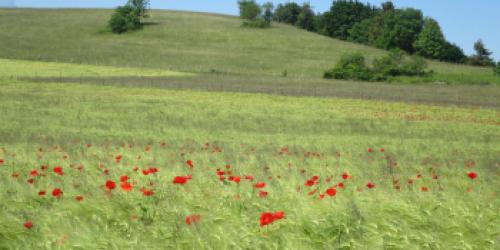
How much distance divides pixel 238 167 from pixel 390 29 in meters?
107

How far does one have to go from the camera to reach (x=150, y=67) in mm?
64688

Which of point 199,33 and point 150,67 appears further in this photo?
point 199,33

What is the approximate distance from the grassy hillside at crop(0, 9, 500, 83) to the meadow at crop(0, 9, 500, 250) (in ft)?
72.1

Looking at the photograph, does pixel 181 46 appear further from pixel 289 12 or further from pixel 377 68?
pixel 289 12

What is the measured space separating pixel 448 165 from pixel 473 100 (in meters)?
31.3

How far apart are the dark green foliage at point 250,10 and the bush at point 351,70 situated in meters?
52.9

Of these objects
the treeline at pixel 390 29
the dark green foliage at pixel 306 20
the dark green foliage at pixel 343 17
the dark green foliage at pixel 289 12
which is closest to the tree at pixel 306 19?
the dark green foliage at pixel 306 20

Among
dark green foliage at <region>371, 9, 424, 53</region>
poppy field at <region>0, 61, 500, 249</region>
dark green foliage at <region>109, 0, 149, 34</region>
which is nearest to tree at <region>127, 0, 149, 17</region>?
dark green foliage at <region>109, 0, 149, 34</region>

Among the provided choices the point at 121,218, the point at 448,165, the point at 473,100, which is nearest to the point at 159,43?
the point at 473,100

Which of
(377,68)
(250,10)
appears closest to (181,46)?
(250,10)

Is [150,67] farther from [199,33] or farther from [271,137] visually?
[271,137]

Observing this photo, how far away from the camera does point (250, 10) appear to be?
115 metres

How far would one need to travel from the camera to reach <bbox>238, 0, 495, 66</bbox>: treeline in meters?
108

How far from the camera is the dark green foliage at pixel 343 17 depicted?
138775mm
